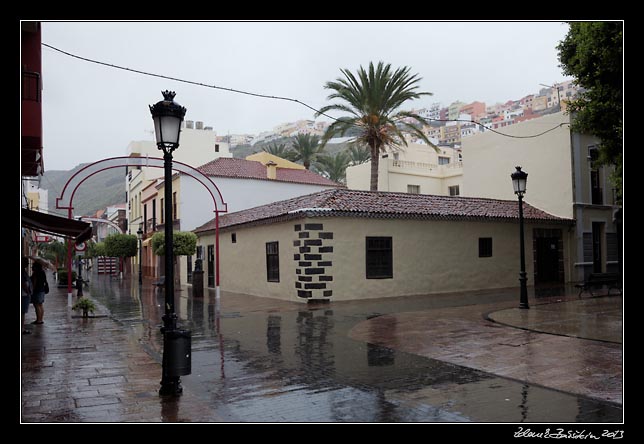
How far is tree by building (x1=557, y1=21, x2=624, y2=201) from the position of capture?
10430 millimetres

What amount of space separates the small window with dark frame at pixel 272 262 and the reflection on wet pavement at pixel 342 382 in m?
6.70

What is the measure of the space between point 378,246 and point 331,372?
462 inches

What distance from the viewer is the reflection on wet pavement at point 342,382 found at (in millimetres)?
5406

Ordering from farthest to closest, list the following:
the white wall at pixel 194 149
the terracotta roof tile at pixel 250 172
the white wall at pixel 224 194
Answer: the white wall at pixel 194 149, the terracotta roof tile at pixel 250 172, the white wall at pixel 224 194

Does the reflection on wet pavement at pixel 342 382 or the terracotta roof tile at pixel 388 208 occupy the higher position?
the terracotta roof tile at pixel 388 208

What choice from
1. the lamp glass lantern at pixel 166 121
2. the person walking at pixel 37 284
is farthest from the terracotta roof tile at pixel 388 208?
the lamp glass lantern at pixel 166 121

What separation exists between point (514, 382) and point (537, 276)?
17739 mm

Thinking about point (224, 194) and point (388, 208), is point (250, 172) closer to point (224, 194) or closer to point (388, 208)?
point (224, 194)

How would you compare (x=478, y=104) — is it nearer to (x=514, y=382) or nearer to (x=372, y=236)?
(x=372, y=236)

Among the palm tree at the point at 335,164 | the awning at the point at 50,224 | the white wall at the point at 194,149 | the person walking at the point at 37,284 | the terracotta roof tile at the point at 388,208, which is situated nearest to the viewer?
the awning at the point at 50,224

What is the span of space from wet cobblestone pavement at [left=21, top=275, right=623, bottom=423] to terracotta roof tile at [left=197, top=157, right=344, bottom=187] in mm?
18785

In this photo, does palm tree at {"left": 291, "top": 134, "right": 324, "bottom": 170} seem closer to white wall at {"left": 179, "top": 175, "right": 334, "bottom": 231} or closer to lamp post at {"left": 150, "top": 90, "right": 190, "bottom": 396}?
white wall at {"left": 179, "top": 175, "right": 334, "bottom": 231}

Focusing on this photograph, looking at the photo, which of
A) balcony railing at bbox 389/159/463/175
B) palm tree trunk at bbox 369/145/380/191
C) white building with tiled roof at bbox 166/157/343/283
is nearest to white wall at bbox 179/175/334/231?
white building with tiled roof at bbox 166/157/343/283

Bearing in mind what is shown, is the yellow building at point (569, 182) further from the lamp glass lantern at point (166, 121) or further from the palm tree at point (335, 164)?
the lamp glass lantern at point (166, 121)
